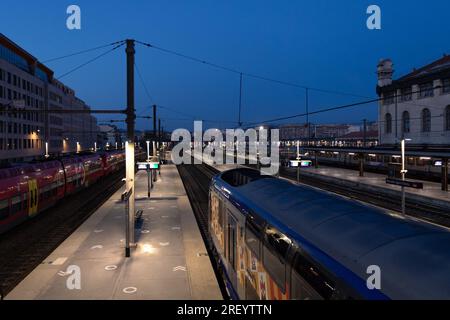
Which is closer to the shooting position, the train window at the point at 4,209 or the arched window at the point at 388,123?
the train window at the point at 4,209

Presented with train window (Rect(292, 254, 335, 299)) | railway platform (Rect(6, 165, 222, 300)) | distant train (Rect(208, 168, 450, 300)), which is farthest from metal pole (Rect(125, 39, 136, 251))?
train window (Rect(292, 254, 335, 299))

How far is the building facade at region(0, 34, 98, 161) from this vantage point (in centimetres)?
6098

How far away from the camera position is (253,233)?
26.4 ft

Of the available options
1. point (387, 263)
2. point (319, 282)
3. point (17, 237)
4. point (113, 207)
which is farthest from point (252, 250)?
point (113, 207)

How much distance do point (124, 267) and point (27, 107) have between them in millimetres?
69503

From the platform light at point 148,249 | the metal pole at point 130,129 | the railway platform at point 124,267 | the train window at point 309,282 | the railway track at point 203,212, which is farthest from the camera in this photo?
the metal pole at point 130,129

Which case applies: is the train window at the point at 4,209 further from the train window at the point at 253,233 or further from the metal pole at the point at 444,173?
the metal pole at the point at 444,173

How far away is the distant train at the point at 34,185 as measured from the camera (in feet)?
58.3

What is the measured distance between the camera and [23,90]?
6956 cm

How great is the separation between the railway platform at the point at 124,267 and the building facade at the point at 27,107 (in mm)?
35254

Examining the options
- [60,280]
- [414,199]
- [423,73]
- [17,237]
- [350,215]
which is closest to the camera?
[350,215]

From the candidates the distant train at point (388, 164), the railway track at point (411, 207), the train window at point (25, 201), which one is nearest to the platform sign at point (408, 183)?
the railway track at point (411, 207)
